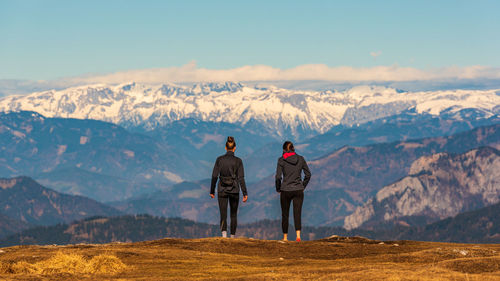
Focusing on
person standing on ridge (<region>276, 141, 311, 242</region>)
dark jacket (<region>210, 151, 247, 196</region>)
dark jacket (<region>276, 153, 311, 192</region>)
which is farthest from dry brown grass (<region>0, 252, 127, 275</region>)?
dark jacket (<region>276, 153, 311, 192</region>)

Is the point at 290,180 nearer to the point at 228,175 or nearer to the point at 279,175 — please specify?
the point at 279,175

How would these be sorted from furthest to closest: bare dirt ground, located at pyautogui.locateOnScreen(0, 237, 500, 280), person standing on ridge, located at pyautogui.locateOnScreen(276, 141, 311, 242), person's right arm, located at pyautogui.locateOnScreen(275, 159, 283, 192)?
person standing on ridge, located at pyautogui.locateOnScreen(276, 141, 311, 242) < person's right arm, located at pyautogui.locateOnScreen(275, 159, 283, 192) < bare dirt ground, located at pyautogui.locateOnScreen(0, 237, 500, 280)

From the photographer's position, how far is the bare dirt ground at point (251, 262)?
33.9 metres

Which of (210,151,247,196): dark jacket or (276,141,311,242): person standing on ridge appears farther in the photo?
(210,151,247,196): dark jacket

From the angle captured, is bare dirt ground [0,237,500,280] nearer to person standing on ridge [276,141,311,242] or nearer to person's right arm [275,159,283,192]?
person standing on ridge [276,141,311,242]

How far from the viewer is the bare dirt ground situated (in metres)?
33.9

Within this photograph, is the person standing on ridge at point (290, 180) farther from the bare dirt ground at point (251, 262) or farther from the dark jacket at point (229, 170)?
the bare dirt ground at point (251, 262)

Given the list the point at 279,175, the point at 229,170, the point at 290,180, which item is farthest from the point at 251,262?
the point at 229,170

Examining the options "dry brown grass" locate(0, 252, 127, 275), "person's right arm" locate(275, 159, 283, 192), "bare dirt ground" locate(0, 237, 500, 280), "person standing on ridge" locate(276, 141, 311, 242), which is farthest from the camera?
"person standing on ridge" locate(276, 141, 311, 242)

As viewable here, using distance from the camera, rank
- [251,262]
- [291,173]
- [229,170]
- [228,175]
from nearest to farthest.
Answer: [251,262]
[291,173]
[229,170]
[228,175]

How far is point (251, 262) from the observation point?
40875 millimetres

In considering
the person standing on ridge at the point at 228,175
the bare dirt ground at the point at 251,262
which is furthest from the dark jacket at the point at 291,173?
the bare dirt ground at the point at 251,262

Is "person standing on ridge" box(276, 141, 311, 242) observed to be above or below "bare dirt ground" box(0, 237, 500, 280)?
above

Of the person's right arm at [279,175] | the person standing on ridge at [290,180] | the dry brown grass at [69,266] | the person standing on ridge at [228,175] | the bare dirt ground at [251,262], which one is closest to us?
the bare dirt ground at [251,262]
